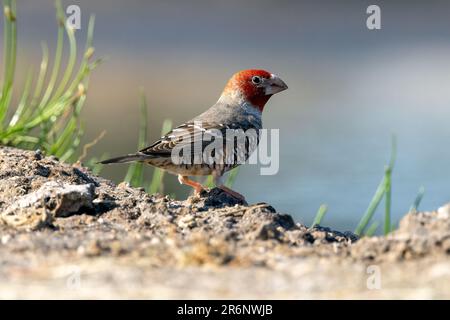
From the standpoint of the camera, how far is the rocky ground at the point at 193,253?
400cm

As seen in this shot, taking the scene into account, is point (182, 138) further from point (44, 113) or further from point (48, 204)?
point (44, 113)

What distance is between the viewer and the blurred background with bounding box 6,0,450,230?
36.0 feet

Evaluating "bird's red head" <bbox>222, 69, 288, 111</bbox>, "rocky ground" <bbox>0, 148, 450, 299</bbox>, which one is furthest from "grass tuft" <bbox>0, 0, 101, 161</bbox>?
"rocky ground" <bbox>0, 148, 450, 299</bbox>

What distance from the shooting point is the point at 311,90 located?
16.1 meters

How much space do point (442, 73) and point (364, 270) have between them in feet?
40.2

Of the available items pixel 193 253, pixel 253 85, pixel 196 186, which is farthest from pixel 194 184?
pixel 193 253

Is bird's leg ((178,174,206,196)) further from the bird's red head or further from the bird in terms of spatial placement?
the bird's red head

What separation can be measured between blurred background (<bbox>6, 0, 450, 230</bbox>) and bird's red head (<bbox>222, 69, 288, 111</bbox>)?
190 centimetres

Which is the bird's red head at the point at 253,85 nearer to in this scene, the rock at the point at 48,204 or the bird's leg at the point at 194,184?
the bird's leg at the point at 194,184

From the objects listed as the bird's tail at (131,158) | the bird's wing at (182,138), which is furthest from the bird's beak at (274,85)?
the bird's tail at (131,158)

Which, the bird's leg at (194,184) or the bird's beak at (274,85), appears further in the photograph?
the bird's beak at (274,85)

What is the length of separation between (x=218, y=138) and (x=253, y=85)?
1131 mm

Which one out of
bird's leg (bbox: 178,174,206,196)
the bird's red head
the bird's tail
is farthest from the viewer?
the bird's red head

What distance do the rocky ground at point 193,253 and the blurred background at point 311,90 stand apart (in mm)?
4231
